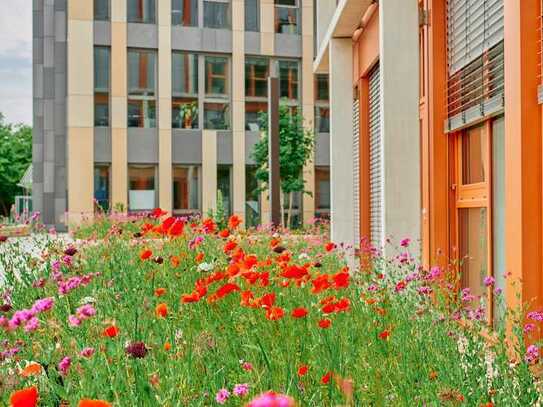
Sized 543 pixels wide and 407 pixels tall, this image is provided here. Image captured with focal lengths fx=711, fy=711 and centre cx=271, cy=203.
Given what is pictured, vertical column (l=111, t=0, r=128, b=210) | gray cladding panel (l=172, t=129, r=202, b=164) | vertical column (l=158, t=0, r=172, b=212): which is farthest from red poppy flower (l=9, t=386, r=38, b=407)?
gray cladding panel (l=172, t=129, r=202, b=164)

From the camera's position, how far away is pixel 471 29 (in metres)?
5.16

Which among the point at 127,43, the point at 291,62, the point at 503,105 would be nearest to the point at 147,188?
the point at 127,43

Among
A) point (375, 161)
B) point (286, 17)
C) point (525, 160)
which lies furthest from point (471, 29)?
point (286, 17)

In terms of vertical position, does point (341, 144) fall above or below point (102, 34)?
below

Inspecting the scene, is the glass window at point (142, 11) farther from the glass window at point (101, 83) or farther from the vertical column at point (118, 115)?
the glass window at point (101, 83)

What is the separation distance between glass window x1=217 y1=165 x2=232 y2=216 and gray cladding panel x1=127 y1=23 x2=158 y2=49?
4.04 meters

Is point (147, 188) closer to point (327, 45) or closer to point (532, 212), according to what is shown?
point (327, 45)

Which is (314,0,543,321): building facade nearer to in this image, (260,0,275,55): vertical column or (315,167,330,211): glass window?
(260,0,275,55): vertical column

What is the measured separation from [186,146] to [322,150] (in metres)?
4.23

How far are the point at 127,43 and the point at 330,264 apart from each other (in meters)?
16.0

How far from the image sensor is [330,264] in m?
5.67

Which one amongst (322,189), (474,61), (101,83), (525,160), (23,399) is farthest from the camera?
(322,189)

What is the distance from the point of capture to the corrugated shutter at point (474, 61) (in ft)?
15.3

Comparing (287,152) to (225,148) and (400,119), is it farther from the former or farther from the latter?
(400,119)
